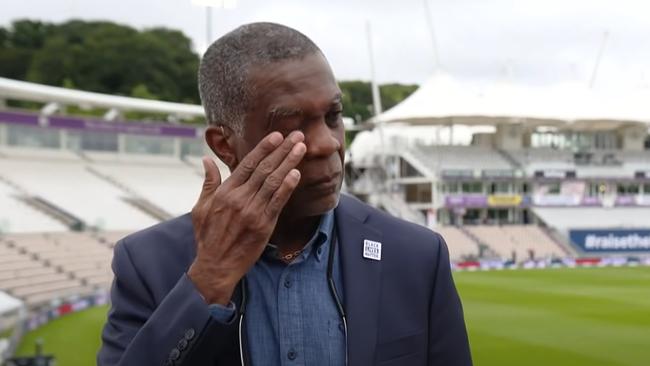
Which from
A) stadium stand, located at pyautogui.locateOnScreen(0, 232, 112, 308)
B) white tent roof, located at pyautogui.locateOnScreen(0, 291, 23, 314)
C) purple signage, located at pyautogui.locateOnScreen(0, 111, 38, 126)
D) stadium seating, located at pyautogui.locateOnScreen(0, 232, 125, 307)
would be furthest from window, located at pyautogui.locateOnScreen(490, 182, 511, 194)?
white tent roof, located at pyautogui.locateOnScreen(0, 291, 23, 314)

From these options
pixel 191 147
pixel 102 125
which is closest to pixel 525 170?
pixel 191 147

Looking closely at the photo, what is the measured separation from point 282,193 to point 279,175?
1.4 inches

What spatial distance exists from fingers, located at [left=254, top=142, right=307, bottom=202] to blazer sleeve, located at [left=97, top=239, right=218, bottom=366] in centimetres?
25

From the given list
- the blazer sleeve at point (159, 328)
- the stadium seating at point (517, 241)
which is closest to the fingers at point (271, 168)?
the blazer sleeve at point (159, 328)

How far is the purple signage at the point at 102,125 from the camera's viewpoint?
35625mm

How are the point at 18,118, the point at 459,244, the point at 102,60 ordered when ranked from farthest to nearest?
1. the point at 102,60
2. the point at 459,244
3. the point at 18,118

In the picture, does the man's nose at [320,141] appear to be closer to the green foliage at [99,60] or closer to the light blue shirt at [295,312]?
the light blue shirt at [295,312]

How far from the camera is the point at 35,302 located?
765 inches

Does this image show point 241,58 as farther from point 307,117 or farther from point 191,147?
point 191,147

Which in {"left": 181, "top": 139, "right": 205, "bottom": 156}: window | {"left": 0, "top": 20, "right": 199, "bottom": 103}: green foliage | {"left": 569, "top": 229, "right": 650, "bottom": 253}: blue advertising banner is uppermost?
{"left": 0, "top": 20, "right": 199, "bottom": 103}: green foliage

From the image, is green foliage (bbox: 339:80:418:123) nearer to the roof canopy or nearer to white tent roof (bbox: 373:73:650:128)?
white tent roof (bbox: 373:73:650:128)

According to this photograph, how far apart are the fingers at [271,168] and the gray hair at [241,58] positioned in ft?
0.66

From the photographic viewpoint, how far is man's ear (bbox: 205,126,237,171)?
1.68m

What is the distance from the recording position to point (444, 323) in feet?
5.90
